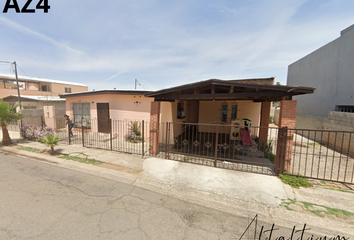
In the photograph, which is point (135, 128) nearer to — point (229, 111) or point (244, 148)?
point (244, 148)

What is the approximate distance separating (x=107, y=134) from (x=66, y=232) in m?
8.18

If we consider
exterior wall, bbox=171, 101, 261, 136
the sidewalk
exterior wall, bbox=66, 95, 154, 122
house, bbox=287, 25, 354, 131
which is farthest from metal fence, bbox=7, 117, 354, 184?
house, bbox=287, 25, 354, 131

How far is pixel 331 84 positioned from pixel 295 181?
36.0ft

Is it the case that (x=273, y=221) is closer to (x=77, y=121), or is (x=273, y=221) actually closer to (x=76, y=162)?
(x=76, y=162)

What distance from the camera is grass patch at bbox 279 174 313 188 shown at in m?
4.04

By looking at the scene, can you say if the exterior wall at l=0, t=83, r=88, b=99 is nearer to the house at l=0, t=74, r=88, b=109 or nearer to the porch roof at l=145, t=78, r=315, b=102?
the house at l=0, t=74, r=88, b=109

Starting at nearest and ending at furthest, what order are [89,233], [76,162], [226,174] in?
[89,233] < [226,174] < [76,162]

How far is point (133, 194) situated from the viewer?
3594 mm

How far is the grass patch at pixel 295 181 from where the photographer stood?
13.3 feet

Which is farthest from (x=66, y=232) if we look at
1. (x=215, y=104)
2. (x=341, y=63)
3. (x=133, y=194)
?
(x=341, y=63)

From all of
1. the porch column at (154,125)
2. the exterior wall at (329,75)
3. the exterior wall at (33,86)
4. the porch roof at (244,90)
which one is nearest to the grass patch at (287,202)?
the porch roof at (244,90)

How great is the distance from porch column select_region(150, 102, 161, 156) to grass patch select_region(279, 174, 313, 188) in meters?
4.53

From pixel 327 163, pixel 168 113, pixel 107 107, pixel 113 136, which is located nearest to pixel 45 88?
pixel 107 107

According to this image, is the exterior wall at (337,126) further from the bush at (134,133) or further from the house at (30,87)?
the house at (30,87)
